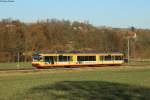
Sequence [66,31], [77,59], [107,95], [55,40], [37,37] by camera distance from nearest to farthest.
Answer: [107,95] → [77,59] → [37,37] → [55,40] → [66,31]

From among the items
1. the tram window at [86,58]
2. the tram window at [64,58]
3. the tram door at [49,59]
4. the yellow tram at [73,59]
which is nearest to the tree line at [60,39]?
the yellow tram at [73,59]

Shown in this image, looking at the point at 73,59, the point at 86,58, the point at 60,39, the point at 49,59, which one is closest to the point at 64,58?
the point at 73,59

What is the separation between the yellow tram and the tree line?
39370 mm

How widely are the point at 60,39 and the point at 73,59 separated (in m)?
78.1

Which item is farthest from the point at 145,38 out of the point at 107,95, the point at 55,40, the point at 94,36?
the point at 107,95

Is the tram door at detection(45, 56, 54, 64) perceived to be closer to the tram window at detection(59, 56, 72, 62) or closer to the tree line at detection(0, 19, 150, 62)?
the tram window at detection(59, 56, 72, 62)

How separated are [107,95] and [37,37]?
118 m

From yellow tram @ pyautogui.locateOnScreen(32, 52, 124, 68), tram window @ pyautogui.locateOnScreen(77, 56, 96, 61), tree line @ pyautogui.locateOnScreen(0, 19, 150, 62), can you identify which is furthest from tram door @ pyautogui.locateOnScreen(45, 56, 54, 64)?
tree line @ pyautogui.locateOnScreen(0, 19, 150, 62)

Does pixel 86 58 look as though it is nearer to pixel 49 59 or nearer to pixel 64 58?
pixel 64 58

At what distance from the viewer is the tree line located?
118 m

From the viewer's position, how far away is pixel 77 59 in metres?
67.6

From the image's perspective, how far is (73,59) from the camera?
66.7 m

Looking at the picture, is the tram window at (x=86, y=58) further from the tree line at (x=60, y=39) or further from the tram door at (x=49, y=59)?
the tree line at (x=60, y=39)

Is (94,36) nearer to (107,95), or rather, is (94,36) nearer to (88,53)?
(88,53)
